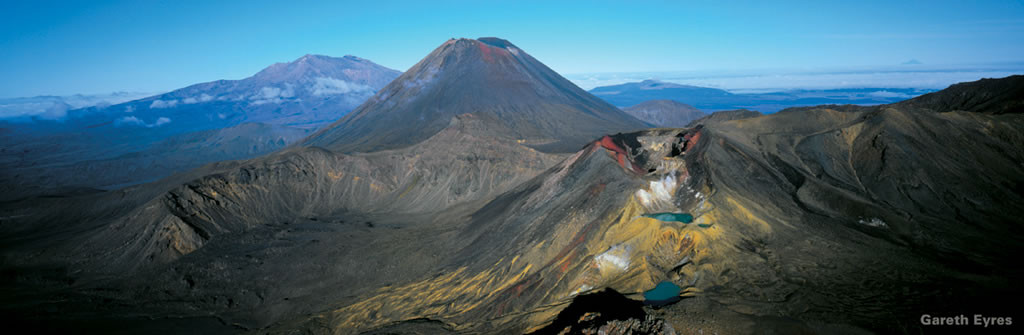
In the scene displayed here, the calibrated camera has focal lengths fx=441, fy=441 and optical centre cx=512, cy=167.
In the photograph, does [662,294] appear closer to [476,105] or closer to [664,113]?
[476,105]

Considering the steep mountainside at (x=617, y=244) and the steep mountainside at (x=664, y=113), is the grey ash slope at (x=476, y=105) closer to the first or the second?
the steep mountainside at (x=664, y=113)

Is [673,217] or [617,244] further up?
[673,217]

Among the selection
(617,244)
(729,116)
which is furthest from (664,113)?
(617,244)

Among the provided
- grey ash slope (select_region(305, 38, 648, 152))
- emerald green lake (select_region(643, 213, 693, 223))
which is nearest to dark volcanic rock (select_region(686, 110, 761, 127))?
grey ash slope (select_region(305, 38, 648, 152))

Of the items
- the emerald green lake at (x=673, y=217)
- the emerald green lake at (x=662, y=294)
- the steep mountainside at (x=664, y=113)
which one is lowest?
the emerald green lake at (x=662, y=294)

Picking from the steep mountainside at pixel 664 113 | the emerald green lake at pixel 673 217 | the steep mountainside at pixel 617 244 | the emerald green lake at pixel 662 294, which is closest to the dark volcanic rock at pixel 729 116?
the steep mountainside at pixel 617 244
